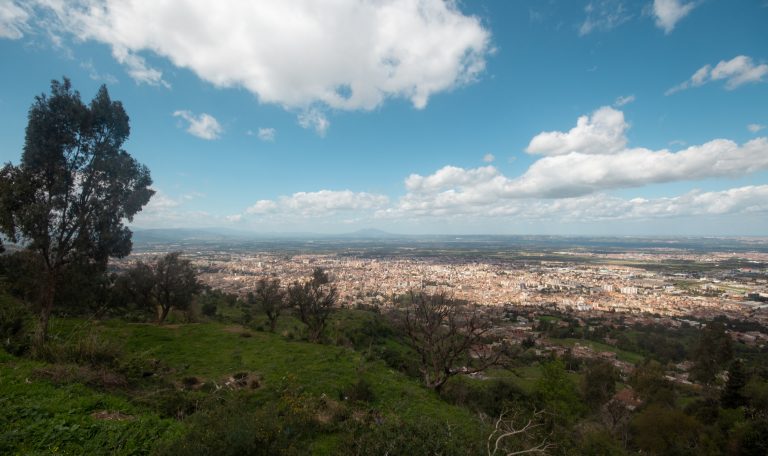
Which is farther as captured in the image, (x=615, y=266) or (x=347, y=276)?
(x=615, y=266)

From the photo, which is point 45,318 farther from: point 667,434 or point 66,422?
point 667,434

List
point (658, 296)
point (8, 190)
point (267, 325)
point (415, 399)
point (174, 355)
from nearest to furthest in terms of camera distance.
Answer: point (8, 190) < point (415, 399) < point (174, 355) < point (267, 325) < point (658, 296)

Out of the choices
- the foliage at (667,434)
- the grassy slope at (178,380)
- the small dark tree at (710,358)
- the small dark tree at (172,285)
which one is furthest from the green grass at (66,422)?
the small dark tree at (710,358)

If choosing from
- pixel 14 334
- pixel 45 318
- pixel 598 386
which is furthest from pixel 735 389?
pixel 14 334

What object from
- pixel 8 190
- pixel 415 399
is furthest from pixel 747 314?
pixel 8 190

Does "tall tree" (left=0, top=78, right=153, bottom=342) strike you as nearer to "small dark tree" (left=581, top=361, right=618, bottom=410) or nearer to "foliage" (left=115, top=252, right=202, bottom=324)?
"foliage" (left=115, top=252, right=202, bottom=324)

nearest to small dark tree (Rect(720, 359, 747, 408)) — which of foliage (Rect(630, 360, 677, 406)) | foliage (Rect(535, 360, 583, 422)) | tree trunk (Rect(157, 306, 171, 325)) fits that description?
foliage (Rect(630, 360, 677, 406))

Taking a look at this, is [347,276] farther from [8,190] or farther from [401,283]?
[8,190]
